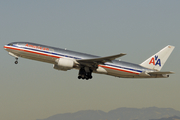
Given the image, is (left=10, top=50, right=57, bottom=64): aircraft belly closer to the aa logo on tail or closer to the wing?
the wing

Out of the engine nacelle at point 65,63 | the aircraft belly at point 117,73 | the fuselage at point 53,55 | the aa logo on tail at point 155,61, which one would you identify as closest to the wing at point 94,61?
the fuselage at point 53,55

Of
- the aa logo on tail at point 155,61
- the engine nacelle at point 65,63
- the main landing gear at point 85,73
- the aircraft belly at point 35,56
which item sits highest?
the aa logo on tail at point 155,61

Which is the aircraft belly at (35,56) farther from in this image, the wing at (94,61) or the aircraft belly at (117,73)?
the aircraft belly at (117,73)

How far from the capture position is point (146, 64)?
43656 millimetres

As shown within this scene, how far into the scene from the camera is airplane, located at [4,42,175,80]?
37.5 m

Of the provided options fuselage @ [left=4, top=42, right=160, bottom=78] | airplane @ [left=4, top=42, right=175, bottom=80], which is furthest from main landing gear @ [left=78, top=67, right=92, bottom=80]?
fuselage @ [left=4, top=42, right=160, bottom=78]

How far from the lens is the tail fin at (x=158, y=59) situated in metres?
43.9

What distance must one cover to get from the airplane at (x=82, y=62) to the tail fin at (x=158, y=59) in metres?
0.21

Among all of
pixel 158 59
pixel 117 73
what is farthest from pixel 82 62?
pixel 158 59

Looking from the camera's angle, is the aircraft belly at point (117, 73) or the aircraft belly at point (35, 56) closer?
the aircraft belly at point (35, 56)

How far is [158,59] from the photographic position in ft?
148

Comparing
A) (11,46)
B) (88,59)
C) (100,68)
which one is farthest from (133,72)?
(11,46)

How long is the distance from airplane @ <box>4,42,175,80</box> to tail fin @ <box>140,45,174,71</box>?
209 mm

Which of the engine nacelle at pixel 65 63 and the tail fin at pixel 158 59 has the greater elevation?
the tail fin at pixel 158 59
